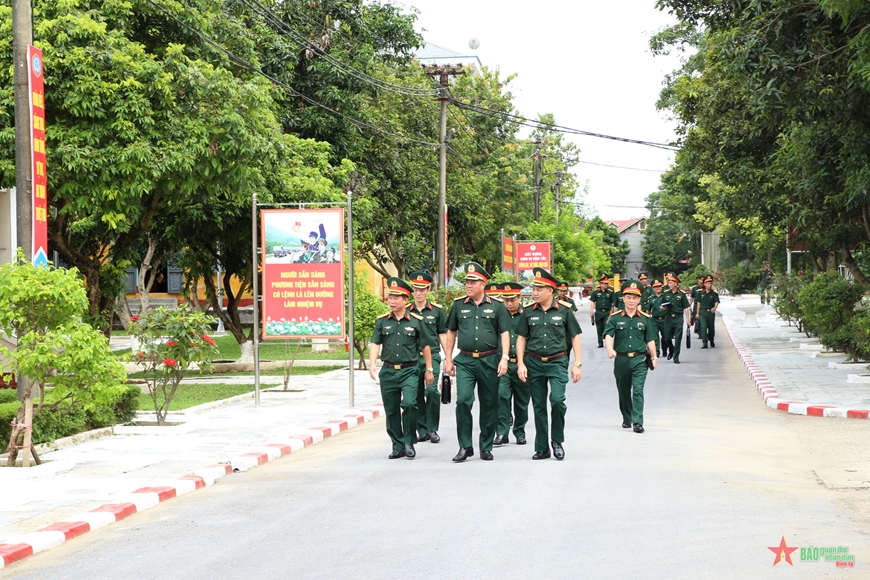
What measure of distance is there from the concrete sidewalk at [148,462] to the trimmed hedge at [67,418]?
0.23m

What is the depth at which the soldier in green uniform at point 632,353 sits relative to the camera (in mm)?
13266

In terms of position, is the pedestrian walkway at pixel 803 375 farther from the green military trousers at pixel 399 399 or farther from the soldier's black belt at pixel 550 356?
the green military trousers at pixel 399 399

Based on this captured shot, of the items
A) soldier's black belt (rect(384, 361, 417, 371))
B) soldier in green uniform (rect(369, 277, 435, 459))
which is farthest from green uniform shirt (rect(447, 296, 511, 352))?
soldier's black belt (rect(384, 361, 417, 371))

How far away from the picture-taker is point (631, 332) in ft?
43.8

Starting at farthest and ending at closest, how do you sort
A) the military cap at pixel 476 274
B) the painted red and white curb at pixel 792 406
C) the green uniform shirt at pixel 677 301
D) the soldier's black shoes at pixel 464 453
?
the green uniform shirt at pixel 677 301, the painted red and white curb at pixel 792 406, the military cap at pixel 476 274, the soldier's black shoes at pixel 464 453

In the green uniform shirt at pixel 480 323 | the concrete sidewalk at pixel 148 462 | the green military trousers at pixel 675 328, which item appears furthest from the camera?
the green military trousers at pixel 675 328

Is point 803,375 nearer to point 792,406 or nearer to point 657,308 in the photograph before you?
point 657,308

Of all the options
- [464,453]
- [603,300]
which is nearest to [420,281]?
[464,453]

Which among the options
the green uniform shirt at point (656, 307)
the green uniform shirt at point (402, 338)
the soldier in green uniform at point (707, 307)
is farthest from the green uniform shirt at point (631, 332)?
the soldier in green uniform at point (707, 307)

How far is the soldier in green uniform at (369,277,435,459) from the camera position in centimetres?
1138

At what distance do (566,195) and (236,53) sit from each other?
69657 mm

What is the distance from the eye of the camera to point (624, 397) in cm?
1343

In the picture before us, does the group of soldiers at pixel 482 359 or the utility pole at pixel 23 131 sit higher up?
the utility pole at pixel 23 131

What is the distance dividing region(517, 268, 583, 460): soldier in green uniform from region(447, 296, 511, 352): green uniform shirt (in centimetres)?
26
